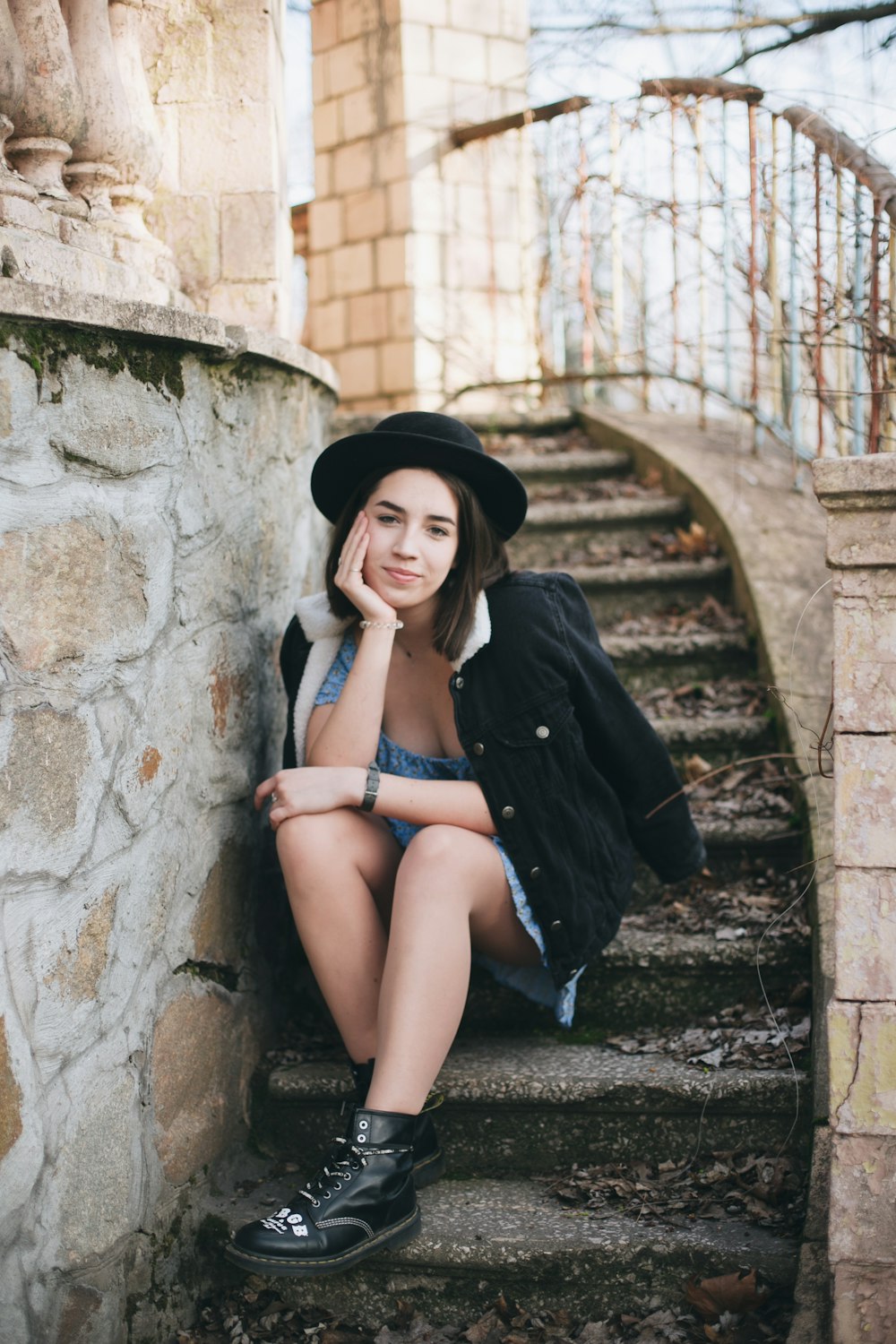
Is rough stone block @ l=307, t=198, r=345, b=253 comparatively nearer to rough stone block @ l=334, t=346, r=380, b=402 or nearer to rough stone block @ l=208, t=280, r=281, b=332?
rough stone block @ l=334, t=346, r=380, b=402

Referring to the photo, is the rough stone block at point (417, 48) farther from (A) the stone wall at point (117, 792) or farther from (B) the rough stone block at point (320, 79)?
(A) the stone wall at point (117, 792)

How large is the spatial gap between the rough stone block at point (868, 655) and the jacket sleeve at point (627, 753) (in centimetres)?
69

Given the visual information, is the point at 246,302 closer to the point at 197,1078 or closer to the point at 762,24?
the point at 197,1078

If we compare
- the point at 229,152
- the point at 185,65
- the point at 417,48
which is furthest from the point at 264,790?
the point at 417,48

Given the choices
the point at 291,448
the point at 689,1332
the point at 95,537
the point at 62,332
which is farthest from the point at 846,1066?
the point at 291,448

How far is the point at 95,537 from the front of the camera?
1792 millimetres

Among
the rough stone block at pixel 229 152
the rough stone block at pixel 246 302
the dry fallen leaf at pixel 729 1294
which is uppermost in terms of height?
the rough stone block at pixel 229 152

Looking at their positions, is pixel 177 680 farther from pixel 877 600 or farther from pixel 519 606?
pixel 877 600

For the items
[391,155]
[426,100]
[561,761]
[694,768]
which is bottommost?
[694,768]

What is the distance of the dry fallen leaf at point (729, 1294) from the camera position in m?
1.89

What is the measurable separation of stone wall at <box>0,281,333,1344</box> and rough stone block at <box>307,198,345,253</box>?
4.91m

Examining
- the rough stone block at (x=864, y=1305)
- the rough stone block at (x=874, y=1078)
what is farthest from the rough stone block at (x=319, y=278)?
the rough stone block at (x=864, y=1305)

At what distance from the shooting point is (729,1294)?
6.25ft

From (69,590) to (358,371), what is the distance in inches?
214
